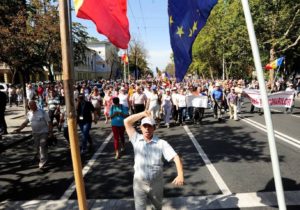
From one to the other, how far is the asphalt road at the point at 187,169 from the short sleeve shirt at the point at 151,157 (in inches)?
82.8

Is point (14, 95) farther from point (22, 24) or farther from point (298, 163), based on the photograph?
point (298, 163)

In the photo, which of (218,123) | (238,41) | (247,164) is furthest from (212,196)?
(238,41)

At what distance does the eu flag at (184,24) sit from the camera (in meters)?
4.98

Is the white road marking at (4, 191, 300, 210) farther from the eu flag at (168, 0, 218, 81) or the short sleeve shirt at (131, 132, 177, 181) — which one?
the eu flag at (168, 0, 218, 81)

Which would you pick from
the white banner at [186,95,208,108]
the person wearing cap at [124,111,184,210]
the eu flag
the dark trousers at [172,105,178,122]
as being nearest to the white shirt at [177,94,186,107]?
the white banner at [186,95,208,108]

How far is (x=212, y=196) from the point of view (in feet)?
20.9

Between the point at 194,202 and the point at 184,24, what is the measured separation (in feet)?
9.38

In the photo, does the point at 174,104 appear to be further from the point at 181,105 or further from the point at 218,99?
the point at 218,99

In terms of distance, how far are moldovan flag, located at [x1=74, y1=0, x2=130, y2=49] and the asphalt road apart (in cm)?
293

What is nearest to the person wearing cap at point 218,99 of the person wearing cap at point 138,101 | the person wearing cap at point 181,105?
the person wearing cap at point 181,105

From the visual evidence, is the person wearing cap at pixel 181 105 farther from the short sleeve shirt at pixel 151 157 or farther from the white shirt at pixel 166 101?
the short sleeve shirt at pixel 151 157

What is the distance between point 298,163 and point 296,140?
293cm

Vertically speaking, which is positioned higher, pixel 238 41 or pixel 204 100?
pixel 238 41

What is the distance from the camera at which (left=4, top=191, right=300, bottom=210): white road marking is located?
594cm
